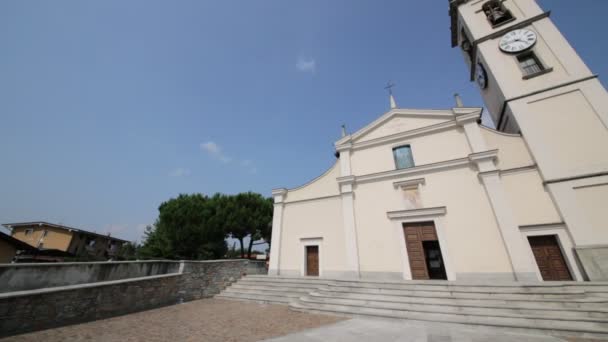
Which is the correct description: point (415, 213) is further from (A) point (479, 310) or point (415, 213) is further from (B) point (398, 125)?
(B) point (398, 125)

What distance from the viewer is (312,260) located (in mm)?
11969

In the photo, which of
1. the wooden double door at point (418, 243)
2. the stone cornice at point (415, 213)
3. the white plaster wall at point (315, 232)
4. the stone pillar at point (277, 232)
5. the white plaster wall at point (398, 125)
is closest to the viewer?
the wooden double door at point (418, 243)

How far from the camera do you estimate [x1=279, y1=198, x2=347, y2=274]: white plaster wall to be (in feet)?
36.8

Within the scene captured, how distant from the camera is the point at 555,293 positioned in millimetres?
5973

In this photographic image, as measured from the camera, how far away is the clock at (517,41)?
35.6 feet

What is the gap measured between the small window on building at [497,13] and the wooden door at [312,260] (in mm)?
16559

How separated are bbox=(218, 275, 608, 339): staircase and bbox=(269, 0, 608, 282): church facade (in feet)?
6.24

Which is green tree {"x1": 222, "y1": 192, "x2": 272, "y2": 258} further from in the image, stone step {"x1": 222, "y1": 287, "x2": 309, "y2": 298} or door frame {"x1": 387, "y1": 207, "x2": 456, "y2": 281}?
door frame {"x1": 387, "y1": 207, "x2": 456, "y2": 281}

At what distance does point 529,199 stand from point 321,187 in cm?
897

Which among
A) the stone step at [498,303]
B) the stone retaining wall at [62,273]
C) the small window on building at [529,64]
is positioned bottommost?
the stone step at [498,303]

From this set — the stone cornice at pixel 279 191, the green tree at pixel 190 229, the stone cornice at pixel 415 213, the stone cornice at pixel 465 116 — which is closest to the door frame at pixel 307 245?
the stone cornice at pixel 279 191

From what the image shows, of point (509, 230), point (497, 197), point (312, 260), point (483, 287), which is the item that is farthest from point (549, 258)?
point (312, 260)

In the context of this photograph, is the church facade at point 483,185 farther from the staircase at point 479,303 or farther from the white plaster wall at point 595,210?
the staircase at point 479,303

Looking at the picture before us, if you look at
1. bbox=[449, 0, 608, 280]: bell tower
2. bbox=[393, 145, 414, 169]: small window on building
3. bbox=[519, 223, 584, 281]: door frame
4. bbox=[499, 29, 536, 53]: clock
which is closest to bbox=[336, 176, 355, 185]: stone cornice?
bbox=[393, 145, 414, 169]: small window on building
